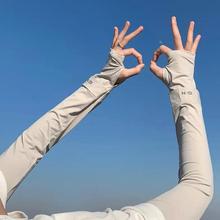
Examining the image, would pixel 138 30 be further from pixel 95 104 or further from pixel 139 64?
pixel 95 104

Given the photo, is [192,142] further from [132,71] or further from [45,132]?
[132,71]

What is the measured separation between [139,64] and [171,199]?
5.60ft

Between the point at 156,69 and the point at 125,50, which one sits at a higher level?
the point at 125,50

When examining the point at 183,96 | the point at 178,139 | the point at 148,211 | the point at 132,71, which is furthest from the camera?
the point at 132,71

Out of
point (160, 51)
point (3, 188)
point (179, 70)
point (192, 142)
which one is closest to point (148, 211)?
point (192, 142)

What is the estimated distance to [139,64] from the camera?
3262mm

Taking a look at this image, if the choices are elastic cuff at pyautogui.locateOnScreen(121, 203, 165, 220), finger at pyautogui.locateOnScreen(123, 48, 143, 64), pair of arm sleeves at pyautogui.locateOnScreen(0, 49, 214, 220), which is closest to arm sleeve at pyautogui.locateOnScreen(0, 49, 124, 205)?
pair of arm sleeves at pyautogui.locateOnScreen(0, 49, 214, 220)

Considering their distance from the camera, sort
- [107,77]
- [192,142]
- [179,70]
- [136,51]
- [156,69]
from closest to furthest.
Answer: [192,142] < [179,70] < [156,69] < [107,77] < [136,51]

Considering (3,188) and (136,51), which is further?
(136,51)

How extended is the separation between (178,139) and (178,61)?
0.61 m

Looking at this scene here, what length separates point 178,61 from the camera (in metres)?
2.46

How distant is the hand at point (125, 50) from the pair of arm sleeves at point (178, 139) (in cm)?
6

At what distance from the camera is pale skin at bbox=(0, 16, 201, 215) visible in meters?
2.64

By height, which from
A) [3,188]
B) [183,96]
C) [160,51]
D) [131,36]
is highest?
[131,36]
